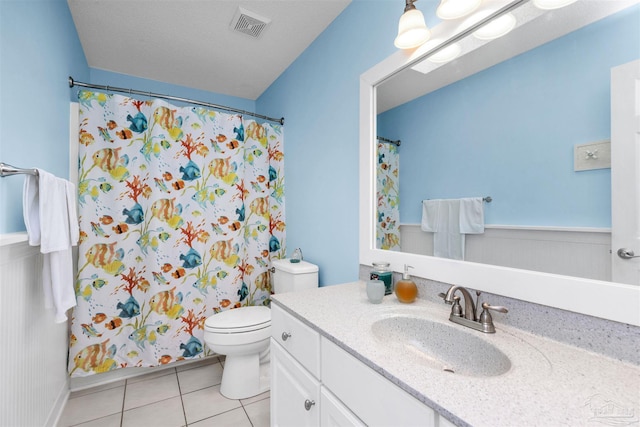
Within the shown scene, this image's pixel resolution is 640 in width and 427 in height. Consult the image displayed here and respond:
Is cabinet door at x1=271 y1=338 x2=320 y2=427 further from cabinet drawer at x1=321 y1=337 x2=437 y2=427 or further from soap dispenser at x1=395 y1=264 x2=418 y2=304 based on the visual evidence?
soap dispenser at x1=395 y1=264 x2=418 y2=304

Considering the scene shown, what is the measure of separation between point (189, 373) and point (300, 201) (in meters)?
1.50

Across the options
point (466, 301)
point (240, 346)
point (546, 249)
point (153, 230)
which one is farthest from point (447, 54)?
point (153, 230)

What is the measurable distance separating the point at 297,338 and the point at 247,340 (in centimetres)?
83

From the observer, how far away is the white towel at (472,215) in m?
1.05

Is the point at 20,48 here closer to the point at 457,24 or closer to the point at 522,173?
the point at 457,24

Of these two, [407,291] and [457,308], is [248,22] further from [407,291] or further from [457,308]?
[457,308]

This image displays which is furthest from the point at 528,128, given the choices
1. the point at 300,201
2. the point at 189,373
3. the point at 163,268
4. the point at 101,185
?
the point at 189,373

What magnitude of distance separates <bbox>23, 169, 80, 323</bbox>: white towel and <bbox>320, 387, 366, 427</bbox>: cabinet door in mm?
1156

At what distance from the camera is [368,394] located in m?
0.72

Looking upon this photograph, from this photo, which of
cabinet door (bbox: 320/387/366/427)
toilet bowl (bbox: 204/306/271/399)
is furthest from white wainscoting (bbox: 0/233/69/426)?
cabinet door (bbox: 320/387/366/427)

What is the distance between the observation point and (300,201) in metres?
2.22

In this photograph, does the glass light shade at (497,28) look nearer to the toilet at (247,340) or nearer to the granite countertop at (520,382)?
the granite countertop at (520,382)

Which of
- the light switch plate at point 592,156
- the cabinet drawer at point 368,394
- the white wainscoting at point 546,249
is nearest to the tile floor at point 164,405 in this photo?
the cabinet drawer at point 368,394

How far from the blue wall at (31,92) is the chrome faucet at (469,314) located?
1633 mm
